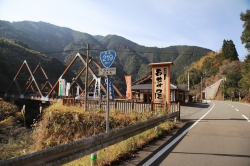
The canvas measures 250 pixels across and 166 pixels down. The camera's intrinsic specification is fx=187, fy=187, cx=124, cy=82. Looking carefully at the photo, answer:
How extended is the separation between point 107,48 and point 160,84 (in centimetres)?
9261

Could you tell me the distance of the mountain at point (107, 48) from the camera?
9188cm

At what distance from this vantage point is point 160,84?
13469mm

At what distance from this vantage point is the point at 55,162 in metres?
3.04

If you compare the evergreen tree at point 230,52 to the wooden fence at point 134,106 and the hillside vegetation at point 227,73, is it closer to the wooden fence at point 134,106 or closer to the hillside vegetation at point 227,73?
the hillside vegetation at point 227,73

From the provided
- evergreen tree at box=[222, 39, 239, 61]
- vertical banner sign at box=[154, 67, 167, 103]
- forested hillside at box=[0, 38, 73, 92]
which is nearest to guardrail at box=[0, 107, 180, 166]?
vertical banner sign at box=[154, 67, 167, 103]

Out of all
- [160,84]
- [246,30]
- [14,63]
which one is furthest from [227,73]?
[14,63]

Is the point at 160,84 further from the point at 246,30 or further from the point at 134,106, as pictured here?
the point at 246,30

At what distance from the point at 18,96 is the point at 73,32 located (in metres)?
102

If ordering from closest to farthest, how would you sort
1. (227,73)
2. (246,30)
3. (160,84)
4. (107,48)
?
1. (160,84)
2. (246,30)
3. (227,73)
4. (107,48)

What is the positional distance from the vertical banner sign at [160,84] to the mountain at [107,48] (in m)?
56.9

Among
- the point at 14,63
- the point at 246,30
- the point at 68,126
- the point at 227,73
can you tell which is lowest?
the point at 68,126

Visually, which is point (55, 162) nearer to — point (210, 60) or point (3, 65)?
point (3, 65)

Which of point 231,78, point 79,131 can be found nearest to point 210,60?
point 231,78

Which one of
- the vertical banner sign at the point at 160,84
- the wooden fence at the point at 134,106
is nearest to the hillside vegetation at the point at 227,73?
the vertical banner sign at the point at 160,84
